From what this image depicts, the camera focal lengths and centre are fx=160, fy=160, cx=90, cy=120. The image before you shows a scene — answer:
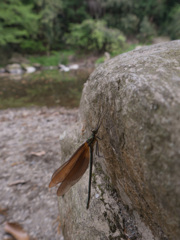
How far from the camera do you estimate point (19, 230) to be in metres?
1.62

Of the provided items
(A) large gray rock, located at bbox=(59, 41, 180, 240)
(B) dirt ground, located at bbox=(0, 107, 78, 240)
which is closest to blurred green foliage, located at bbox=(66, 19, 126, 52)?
(B) dirt ground, located at bbox=(0, 107, 78, 240)

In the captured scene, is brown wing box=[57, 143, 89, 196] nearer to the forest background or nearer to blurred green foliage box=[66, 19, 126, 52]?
the forest background

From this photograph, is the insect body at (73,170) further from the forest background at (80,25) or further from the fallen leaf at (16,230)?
the forest background at (80,25)

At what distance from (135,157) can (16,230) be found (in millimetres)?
1573

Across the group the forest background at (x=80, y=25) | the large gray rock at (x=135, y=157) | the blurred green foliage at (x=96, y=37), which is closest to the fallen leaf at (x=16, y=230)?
the large gray rock at (x=135, y=157)

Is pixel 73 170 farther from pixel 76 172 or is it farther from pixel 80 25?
pixel 80 25

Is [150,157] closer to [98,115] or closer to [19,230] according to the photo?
[98,115]

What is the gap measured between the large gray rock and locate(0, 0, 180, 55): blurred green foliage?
22547mm

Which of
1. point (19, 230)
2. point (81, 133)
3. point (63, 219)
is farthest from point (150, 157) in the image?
point (19, 230)

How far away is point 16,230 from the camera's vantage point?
1609mm

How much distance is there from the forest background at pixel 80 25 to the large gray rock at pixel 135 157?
21.7 meters

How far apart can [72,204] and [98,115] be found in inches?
31.4

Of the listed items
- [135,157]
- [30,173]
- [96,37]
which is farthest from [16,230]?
[96,37]

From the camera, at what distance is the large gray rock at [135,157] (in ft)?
1.96
